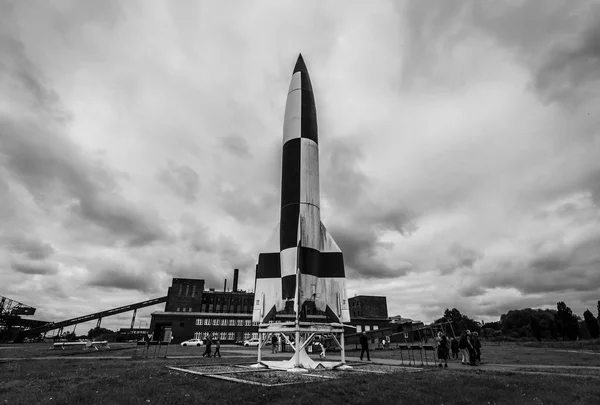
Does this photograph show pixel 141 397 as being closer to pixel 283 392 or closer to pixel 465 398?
pixel 283 392

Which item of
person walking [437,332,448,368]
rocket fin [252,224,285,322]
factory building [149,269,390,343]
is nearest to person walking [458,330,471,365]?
person walking [437,332,448,368]

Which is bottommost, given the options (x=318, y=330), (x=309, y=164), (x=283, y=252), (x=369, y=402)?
(x=369, y=402)

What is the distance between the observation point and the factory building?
204 feet

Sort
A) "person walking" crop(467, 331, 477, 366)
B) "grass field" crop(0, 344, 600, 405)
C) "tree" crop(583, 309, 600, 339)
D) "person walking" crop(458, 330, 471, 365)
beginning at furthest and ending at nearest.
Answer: "tree" crop(583, 309, 600, 339) < "person walking" crop(458, 330, 471, 365) < "person walking" crop(467, 331, 477, 366) < "grass field" crop(0, 344, 600, 405)

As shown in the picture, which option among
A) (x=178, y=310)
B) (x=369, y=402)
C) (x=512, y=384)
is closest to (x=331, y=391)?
(x=369, y=402)

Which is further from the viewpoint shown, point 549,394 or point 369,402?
point 549,394

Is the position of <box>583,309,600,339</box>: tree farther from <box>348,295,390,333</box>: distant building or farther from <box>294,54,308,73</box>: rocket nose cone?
<box>294,54,308,73</box>: rocket nose cone

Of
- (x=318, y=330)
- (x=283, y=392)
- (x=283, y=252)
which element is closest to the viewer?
(x=283, y=392)

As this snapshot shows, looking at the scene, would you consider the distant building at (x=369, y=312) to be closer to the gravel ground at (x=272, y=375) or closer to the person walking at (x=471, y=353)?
the person walking at (x=471, y=353)

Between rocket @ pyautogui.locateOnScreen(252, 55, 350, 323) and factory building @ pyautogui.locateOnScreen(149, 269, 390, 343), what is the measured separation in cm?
4237

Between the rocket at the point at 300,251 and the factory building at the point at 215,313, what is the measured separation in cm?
4237

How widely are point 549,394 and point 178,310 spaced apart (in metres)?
68.9

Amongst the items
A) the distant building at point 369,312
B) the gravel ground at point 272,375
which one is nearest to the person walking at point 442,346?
the gravel ground at point 272,375

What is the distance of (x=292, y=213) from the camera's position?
16.9 m
